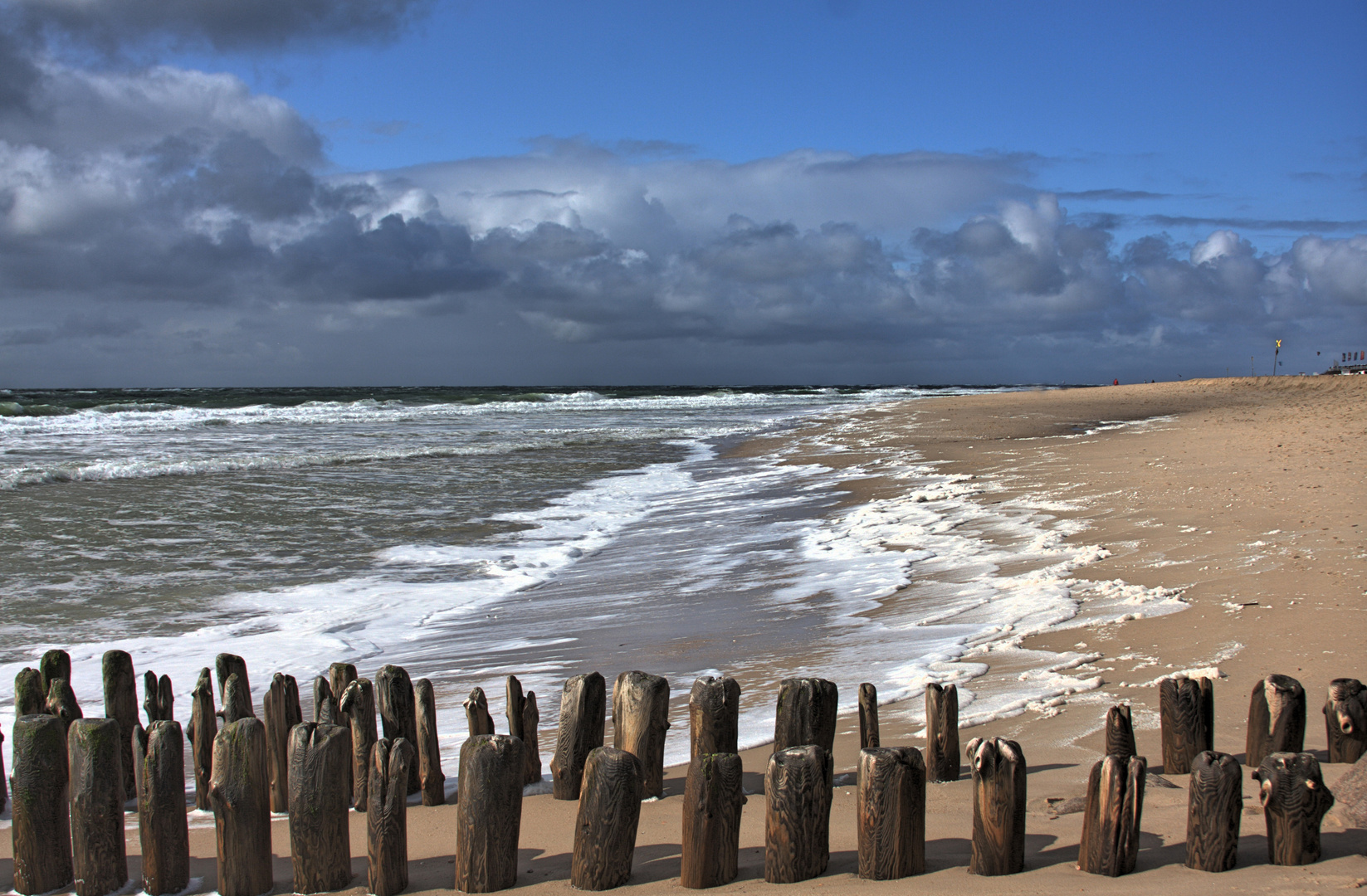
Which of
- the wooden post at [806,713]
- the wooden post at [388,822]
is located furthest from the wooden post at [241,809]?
the wooden post at [806,713]

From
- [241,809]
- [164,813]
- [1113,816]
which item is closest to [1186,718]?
[1113,816]

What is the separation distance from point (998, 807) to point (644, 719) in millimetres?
1154

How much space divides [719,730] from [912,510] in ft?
22.6

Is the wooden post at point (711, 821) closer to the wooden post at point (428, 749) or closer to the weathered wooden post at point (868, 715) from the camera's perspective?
the weathered wooden post at point (868, 715)

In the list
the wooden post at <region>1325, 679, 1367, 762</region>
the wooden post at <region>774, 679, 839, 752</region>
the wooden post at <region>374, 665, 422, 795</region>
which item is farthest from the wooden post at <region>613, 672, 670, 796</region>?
the wooden post at <region>1325, 679, 1367, 762</region>

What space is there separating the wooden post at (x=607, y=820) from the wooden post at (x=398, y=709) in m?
0.95

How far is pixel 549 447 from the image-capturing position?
21.5 metres

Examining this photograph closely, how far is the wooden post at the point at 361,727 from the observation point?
3156 mm

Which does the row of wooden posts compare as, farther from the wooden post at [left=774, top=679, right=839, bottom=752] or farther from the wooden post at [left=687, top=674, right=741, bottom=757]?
the wooden post at [left=687, top=674, right=741, bottom=757]

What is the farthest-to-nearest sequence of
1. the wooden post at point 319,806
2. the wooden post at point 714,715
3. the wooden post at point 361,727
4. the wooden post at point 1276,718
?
the wooden post at point 361,727 < the wooden post at point 714,715 < the wooden post at point 1276,718 < the wooden post at point 319,806

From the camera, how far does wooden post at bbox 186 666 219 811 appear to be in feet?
10.7

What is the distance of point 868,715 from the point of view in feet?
9.75

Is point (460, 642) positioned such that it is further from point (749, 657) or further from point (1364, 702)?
point (1364, 702)

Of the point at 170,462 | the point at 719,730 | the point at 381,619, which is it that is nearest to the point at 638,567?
the point at 381,619
